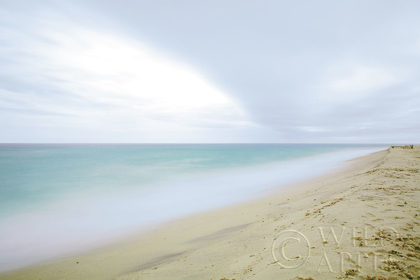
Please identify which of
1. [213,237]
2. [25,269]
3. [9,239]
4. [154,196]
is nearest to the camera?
[25,269]

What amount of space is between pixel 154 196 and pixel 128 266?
349 inches

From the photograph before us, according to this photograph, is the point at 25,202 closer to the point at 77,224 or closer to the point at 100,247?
the point at 77,224

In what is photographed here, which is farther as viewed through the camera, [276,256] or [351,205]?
[351,205]

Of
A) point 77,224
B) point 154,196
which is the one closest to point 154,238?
point 77,224

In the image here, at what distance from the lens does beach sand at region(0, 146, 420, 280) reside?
281 centimetres

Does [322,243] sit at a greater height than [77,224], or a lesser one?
greater

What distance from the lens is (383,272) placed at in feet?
8.22

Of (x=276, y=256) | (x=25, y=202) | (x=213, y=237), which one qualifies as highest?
(x=276, y=256)

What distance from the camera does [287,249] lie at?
356 cm

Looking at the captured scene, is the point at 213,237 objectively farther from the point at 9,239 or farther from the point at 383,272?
the point at 9,239

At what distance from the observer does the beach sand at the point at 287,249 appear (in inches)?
111

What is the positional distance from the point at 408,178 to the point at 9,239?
1589cm

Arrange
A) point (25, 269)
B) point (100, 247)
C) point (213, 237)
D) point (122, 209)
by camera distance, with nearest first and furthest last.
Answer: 1. point (25, 269)
2. point (213, 237)
3. point (100, 247)
4. point (122, 209)

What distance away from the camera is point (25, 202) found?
41.0ft
